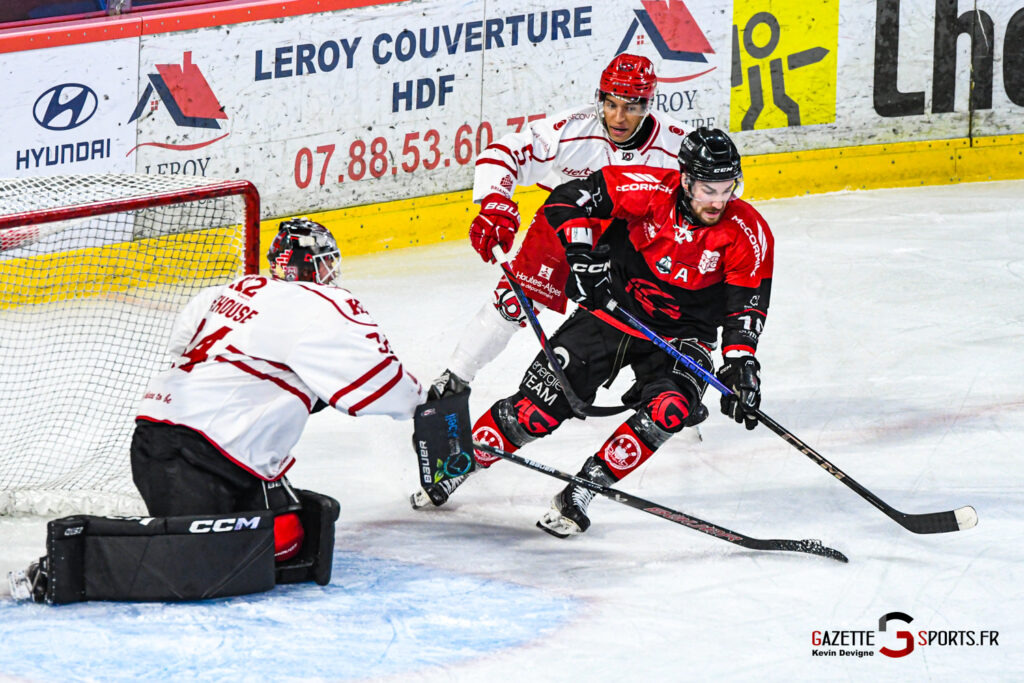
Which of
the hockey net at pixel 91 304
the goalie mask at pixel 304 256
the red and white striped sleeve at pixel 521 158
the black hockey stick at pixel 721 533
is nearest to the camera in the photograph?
the goalie mask at pixel 304 256

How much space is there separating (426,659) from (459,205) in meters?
3.74

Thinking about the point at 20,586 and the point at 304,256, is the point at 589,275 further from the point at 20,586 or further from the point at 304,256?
the point at 20,586

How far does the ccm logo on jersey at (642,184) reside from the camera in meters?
3.77

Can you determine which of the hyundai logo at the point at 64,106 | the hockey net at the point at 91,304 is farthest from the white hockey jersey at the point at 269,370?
the hyundai logo at the point at 64,106

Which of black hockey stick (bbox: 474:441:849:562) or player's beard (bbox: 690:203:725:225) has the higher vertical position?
player's beard (bbox: 690:203:725:225)

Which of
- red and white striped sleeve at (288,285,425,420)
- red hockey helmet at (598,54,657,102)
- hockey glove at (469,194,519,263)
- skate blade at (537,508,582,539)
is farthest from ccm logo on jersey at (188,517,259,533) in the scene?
red hockey helmet at (598,54,657,102)

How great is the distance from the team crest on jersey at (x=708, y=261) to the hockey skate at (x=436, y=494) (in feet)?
2.76

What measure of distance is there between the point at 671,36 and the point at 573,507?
341cm

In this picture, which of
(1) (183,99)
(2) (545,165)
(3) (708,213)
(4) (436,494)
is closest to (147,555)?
(4) (436,494)

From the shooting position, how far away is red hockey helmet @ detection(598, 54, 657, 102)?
13.5 ft

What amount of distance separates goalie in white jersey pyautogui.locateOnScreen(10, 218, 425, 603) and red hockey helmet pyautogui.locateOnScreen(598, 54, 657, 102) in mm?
1248

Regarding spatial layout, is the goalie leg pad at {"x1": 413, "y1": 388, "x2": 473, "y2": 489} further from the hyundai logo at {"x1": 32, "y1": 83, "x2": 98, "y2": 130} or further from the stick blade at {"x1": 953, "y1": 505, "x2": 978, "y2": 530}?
the hyundai logo at {"x1": 32, "y1": 83, "x2": 98, "y2": 130}

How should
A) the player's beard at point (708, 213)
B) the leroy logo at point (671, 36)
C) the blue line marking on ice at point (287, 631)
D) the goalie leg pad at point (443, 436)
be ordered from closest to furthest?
the blue line marking on ice at point (287, 631) < the goalie leg pad at point (443, 436) < the player's beard at point (708, 213) < the leroy logo at point (671, 36)

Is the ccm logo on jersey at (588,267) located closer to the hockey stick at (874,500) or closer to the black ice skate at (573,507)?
the hockey stick at (874,500)
